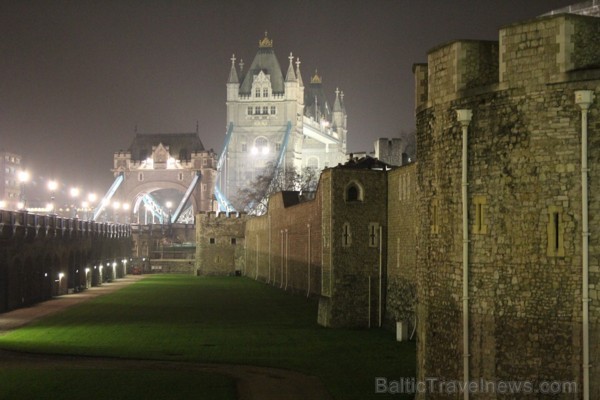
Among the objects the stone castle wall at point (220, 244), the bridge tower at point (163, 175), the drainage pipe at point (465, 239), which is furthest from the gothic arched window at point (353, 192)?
the bridge tower at point (163, 175)

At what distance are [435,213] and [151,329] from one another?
19.7m

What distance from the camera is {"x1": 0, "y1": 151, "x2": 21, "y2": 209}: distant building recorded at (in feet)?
503

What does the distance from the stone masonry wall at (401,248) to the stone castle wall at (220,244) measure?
5245cm

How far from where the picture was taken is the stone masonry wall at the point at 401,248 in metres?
30.0

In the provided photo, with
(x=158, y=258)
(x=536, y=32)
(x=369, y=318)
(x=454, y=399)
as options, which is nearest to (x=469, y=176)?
(x=536, y=32)

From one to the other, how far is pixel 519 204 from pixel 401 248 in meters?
18.0

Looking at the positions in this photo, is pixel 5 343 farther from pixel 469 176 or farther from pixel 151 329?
pixel 469 176

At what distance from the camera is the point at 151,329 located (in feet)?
110

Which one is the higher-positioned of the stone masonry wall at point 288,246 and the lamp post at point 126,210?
the lamp post at point 126,210

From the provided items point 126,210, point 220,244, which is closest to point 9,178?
point 126,210

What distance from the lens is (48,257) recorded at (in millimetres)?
50562

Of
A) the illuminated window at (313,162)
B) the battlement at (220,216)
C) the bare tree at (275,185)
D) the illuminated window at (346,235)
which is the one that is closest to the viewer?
the illuminated window at (346,235)

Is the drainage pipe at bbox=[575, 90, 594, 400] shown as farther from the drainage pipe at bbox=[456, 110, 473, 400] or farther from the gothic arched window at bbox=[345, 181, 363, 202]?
the gothic arched window at bbox=[345, 181, 363, 202]

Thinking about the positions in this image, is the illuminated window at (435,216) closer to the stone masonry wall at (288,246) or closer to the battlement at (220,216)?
the stone masonry wall at (288,246)
